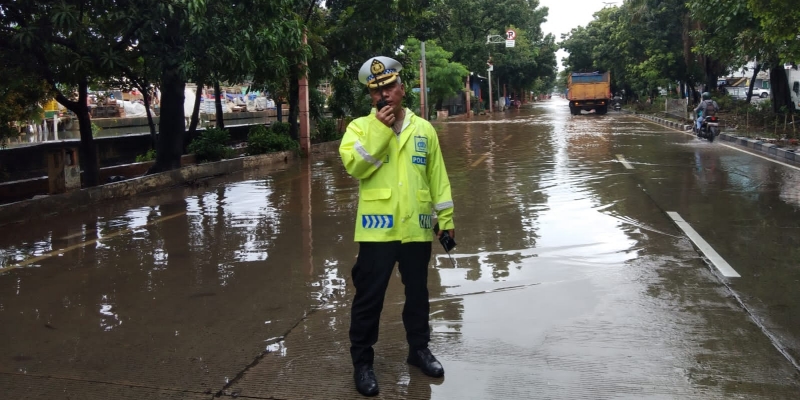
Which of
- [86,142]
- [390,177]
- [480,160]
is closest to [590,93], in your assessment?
[480,160]

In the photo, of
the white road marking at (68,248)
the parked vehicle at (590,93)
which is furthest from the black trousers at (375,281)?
the parked vehicle at (590,93)

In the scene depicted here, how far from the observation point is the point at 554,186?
1166 centimetres

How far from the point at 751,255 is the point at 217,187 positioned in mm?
9075

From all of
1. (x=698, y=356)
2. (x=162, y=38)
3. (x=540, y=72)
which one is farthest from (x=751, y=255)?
(x=540, y=72)

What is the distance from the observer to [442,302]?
5383 mm

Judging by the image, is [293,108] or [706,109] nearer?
[293,108]

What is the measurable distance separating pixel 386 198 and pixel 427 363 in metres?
0.95

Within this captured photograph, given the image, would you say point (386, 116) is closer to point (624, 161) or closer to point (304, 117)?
point (624, 161)

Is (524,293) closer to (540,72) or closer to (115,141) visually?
(115,141)

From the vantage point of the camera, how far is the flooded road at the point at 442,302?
154 inches

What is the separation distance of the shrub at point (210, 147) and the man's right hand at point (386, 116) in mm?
13476

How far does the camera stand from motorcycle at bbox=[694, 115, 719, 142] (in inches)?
841

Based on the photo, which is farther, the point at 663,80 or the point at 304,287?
the point at 663,80

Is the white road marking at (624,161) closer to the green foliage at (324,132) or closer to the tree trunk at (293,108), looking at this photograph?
the tree trunk at (293,108)
